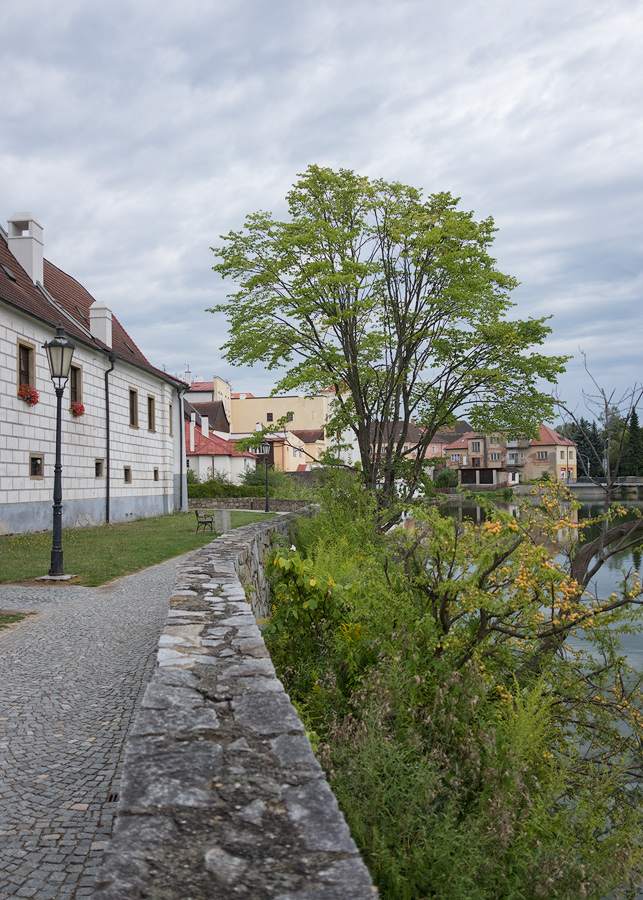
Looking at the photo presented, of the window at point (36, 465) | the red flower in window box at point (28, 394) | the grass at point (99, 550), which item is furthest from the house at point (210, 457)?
the red flower in window box at point (28, 394)

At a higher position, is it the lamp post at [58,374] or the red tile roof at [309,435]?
the red tile roof at [309,435]

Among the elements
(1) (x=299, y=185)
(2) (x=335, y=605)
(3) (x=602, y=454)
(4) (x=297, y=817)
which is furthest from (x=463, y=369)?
(4) (x=297, y=817)

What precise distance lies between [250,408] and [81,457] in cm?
5218

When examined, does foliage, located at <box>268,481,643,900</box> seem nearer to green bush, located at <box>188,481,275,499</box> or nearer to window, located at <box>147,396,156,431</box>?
window, located at <box>147,396,156,431</box>

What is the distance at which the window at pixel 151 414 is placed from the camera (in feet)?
84.7

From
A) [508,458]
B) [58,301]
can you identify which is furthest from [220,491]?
[508,458]

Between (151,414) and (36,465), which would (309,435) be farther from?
(36,465)

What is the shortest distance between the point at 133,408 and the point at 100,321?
11.9 ft

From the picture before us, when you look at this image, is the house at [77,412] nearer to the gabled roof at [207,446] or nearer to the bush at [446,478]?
the gabled roof at [207,446]

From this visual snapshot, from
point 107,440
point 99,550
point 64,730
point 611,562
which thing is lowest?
point 611,562

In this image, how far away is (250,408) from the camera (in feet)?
235

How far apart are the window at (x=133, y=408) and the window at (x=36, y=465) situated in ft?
21.9

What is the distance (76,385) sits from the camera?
784 inches

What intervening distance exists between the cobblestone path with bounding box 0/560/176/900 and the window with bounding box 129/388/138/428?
1595cm
